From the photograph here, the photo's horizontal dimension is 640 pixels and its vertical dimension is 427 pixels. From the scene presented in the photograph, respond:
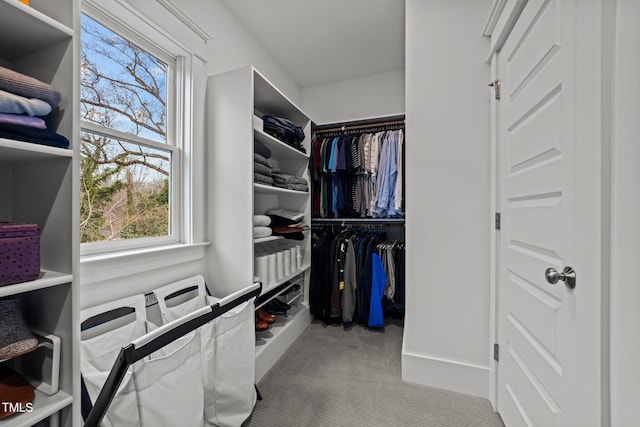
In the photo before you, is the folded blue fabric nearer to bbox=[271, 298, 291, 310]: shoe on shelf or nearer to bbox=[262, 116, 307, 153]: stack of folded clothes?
bbox=[262, 116, 307, 153]: stack of folded clothes

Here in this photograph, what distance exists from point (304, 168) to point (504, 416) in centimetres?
234

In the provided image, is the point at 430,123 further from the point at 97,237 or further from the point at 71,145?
the point at 97,237

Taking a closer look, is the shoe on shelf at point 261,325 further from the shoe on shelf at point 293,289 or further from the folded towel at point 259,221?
the folded towel at point 259,221

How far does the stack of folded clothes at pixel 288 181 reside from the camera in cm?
222

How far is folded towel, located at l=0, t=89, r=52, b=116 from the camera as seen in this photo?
73 centimetres

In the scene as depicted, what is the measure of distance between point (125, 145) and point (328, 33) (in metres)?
1.99

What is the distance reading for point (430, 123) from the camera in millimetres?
1816

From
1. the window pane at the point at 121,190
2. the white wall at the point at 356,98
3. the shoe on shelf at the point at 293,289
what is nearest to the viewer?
the window pane at the point at 121,190

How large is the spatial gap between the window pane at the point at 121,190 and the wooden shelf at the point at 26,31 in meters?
0.45

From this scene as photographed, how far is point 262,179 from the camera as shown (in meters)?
2.00

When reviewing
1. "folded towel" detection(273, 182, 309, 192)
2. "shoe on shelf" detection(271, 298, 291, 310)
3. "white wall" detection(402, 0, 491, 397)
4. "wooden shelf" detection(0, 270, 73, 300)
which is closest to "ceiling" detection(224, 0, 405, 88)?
"white wall" detection(402, 0, 491, 397)

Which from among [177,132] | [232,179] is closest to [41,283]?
[232,179]

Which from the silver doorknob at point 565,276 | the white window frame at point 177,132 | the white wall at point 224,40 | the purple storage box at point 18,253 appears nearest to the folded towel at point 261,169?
the white window frame at point 177,132

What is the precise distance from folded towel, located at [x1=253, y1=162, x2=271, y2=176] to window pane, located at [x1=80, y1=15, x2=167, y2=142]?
23.1 inches
